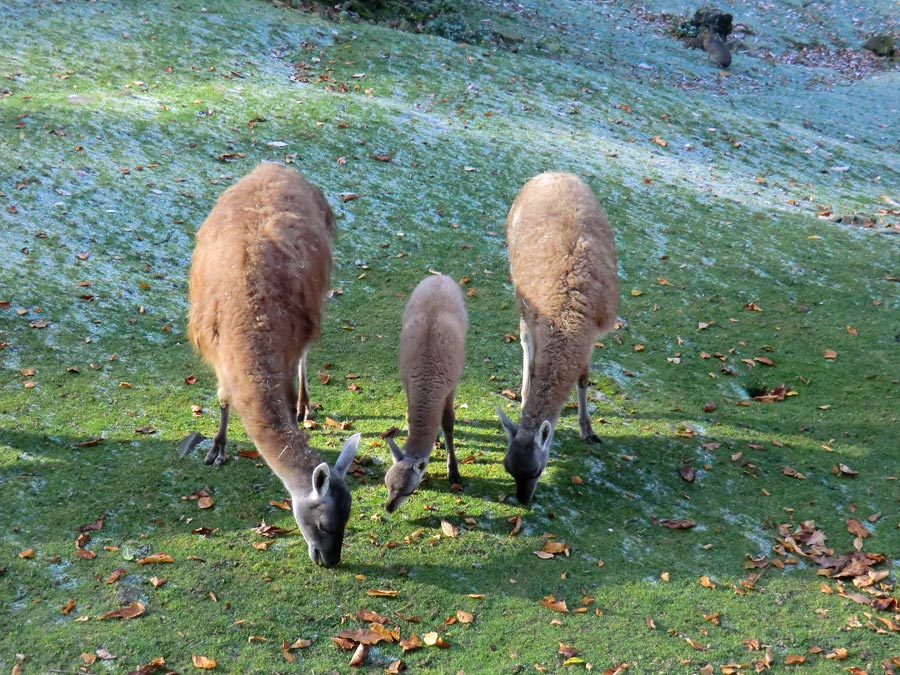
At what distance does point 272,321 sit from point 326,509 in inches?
65.5

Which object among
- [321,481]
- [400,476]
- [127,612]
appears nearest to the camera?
[127,612]

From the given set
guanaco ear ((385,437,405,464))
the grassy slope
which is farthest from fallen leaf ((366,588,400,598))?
guanaco ear ((385,437,405,464))

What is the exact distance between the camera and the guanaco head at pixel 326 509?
18.6ft

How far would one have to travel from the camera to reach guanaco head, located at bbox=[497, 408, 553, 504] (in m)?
6.80

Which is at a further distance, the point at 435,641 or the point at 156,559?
the point at 156,559

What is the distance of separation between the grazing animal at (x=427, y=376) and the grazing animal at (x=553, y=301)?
612 mm

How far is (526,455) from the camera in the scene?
22.3 ft

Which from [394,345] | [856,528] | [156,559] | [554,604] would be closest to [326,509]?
[156,559]

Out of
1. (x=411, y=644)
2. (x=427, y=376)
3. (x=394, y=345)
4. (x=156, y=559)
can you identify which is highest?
(x=427, y=376)

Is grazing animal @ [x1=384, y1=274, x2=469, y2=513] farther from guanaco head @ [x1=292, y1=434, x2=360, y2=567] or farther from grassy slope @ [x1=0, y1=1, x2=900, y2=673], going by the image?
guanaco head @ [x1=292, y1=434, x2=360, y2=567]

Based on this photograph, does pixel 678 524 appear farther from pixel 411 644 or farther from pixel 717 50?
pixel 717 50

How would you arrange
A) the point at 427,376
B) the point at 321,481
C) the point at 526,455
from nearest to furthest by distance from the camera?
the point at 321,481, the point at 526,455, the point at 427,376

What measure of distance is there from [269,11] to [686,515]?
17.4 m

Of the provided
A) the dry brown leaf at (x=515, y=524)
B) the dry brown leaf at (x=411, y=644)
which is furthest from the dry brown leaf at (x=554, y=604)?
the dry brown leaf at (x=411, y=644)
